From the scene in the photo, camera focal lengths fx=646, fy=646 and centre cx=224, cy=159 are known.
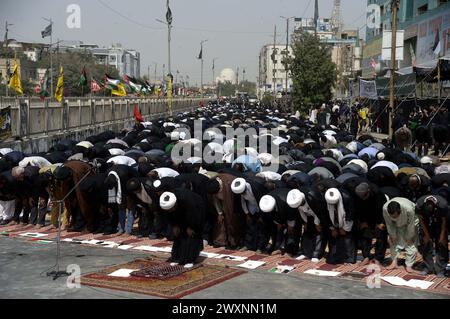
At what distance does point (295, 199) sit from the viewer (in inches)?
369

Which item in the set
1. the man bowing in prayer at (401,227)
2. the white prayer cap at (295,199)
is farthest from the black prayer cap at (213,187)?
the man bowing in prayer at (401,227)

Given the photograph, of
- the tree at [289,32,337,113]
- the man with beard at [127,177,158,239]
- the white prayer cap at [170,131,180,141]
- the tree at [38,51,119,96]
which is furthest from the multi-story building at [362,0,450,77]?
the tree at [38,51,119,96]

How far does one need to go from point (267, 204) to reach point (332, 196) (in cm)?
103

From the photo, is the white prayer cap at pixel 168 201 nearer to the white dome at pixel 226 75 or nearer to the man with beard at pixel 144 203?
the man with beard at pixel 144 203

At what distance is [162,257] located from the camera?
977cm

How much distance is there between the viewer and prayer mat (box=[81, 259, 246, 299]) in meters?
7.75

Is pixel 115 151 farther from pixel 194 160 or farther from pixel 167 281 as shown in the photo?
pixel 167 281

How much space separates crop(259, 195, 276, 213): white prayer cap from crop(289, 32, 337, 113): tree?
29.2 metres

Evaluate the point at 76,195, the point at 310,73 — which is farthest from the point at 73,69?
the point at 76,195
